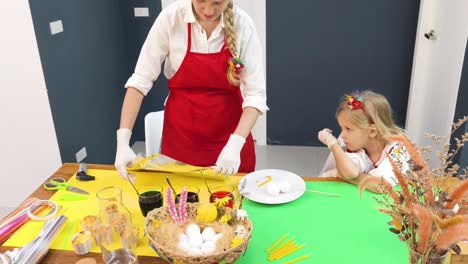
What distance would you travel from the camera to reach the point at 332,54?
10.6 ft

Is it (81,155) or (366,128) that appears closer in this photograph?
(366,128)

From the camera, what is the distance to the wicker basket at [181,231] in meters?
0.92

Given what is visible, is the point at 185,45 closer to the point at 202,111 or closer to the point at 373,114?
the point at 202,111

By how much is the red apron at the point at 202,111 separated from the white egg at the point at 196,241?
2.32ft

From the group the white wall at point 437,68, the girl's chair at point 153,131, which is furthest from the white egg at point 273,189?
the white wall at point 437,68

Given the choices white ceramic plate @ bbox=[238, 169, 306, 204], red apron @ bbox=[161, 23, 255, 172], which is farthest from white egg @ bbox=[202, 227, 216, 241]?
red apron @ bbox=[161, 23, 255, 172]

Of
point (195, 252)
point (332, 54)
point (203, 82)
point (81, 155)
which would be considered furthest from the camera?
point (332, 54)

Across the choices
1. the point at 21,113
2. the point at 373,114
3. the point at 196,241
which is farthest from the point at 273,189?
the point at 21,113

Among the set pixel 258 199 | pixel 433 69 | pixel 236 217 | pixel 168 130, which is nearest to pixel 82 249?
pixel 236 217

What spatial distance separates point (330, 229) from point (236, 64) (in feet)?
2.35

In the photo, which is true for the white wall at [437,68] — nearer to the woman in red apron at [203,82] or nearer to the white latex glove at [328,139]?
the white latex glove at [328,139]

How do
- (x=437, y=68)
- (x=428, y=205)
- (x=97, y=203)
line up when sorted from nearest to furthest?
(x=428, y=205) → (x=97, y=203) → (x=437, y=68)

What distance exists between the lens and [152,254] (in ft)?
3.50

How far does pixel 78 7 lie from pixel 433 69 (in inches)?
95.0
